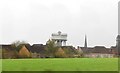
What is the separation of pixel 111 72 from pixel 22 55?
5263cm

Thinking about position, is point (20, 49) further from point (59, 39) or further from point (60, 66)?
point (60, 66)

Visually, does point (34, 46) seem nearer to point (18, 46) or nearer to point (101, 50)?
point (18, 46)

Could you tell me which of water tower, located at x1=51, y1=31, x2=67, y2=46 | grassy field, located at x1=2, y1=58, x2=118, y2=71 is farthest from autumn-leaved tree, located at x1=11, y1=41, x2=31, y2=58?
grassy field, located at x1=2, y1=58, x2=118, y2=71

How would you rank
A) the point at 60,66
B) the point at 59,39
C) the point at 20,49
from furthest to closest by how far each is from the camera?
the point at 59,39
the point at 20,49
the point at 60,66

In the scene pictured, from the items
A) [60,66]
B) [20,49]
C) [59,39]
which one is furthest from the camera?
[59,39]

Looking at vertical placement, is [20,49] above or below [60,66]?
above

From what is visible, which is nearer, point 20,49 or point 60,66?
point 60,66

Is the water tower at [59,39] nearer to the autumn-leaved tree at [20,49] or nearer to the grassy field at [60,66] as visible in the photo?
the autumn-leaved tree at [20,49]

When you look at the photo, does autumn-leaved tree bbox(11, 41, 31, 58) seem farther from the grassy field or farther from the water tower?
the grassy field

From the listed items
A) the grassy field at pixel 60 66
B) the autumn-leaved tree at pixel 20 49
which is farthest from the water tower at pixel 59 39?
the grassy field at pixel 60 66

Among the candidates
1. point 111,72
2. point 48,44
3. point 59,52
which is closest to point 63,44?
point 48,44

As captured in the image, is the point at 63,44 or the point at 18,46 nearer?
the point at 18,46

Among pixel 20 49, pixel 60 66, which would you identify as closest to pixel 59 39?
pixel 20 49

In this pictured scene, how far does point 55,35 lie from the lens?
3989 inches
